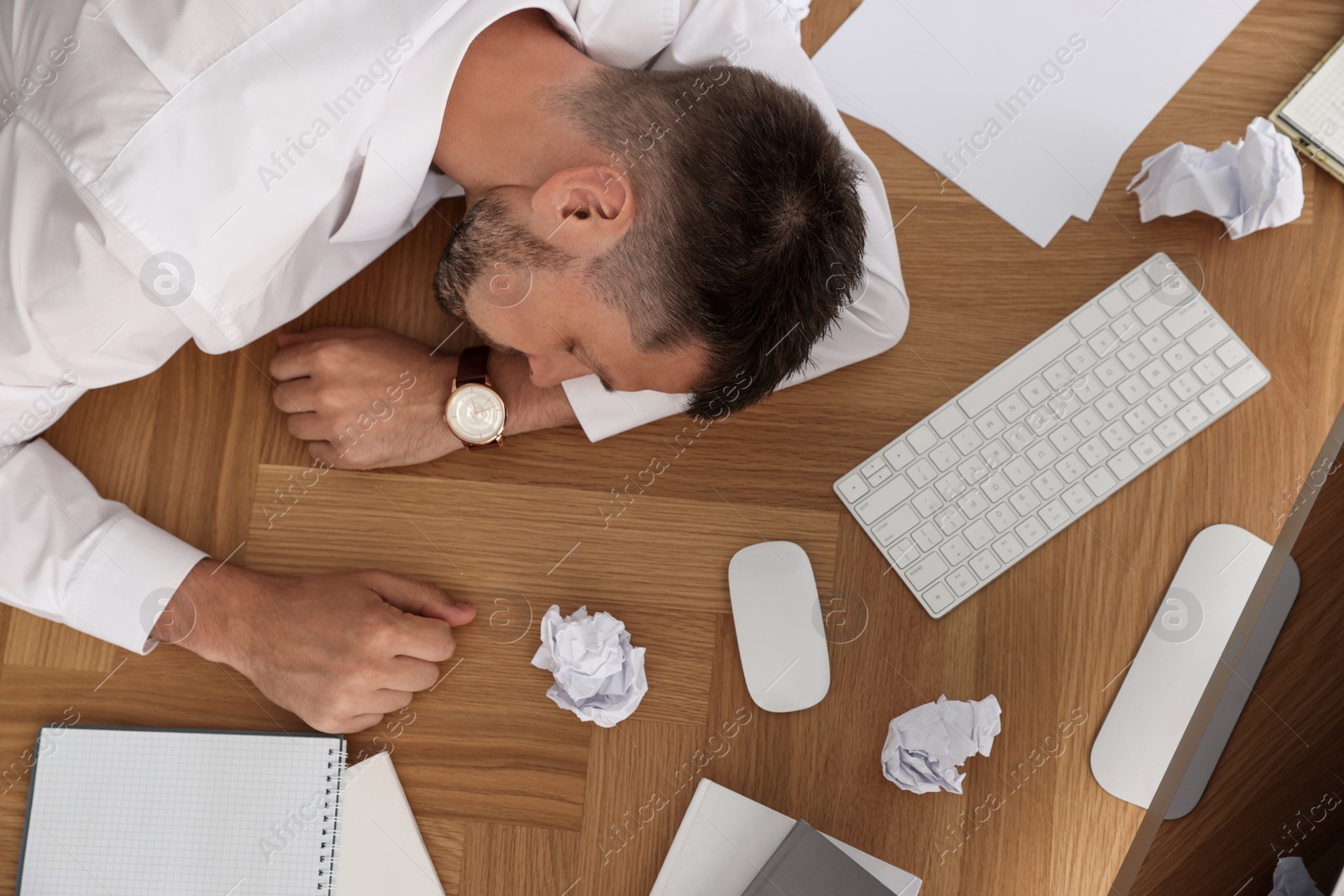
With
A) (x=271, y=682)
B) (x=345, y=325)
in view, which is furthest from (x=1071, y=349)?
(x=271, y=682)

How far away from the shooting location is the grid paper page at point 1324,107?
0.99 meters

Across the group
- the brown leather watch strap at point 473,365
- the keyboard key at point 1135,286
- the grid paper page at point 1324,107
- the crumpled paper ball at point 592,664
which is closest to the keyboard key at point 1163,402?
the keyboard key at point 1135,286

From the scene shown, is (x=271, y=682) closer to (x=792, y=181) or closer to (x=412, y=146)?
(x=412, y=146)

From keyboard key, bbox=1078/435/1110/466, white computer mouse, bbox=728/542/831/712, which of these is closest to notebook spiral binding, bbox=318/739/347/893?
white computer mouse, bbox=728/542/831/712

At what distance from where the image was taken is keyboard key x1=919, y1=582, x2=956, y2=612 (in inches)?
37.9

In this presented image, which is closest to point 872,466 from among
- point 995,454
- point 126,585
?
point 995,454

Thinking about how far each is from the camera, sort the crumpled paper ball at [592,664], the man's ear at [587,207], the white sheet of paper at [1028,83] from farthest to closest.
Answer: the white sheet of paper at [1028,83]
the crumpled paper ball at [592,664]
the man's ear at [587,207]

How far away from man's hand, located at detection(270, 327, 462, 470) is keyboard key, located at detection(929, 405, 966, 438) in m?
0.53

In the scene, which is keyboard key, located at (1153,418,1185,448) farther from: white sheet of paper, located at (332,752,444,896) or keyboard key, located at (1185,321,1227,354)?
white sheet of paper, located at (332,752,444,896)

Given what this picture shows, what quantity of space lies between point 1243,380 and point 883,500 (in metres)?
0.42

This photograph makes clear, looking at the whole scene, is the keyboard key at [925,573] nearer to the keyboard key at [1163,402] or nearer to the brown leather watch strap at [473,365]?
the keyboard key at [1163,402]

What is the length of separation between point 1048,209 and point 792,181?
38 centimetres

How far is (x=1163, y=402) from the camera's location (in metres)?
0.98

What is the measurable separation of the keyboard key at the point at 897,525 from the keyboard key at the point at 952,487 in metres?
0.04
